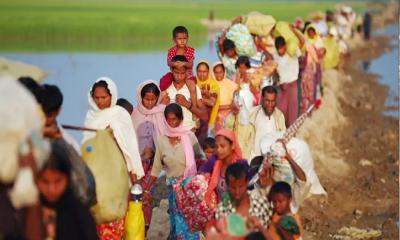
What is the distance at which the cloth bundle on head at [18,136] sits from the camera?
477 centimetres

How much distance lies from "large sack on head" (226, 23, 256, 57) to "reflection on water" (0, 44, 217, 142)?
22.4 feet

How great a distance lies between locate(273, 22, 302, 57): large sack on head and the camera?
13023 millimetres

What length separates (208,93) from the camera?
33.8 ft

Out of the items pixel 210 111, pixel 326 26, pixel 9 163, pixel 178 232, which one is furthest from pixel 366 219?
pixel 326 26

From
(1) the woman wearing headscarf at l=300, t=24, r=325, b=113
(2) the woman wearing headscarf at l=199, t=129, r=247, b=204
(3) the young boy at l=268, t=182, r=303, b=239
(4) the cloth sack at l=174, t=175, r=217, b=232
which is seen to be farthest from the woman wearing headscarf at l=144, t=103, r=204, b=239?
(1) the woman wearing headscarf at l=300, t=24, r=325, b=113

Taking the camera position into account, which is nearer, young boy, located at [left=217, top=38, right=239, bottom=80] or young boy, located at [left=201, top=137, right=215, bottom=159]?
young boy, located at [left=201, top=137, right=215, bottom=159]

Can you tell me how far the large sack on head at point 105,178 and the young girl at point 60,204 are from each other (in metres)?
0.68

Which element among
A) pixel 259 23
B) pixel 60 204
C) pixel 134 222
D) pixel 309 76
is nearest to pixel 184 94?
pixel 134 222

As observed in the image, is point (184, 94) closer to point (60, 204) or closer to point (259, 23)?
point (60, 204)

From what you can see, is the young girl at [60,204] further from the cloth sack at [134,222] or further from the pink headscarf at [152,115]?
the pink headscarf at [152,115]

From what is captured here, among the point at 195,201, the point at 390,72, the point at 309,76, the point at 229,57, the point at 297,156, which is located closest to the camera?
the point at 297,156

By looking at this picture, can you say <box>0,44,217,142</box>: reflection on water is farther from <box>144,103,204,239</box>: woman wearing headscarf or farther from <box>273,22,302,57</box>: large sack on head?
<box>144,103,204,239</box>: woman wearing headscarf

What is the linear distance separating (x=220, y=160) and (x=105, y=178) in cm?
96

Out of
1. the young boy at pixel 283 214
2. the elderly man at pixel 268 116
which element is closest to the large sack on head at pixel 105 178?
the young boy at pixel 283 214
